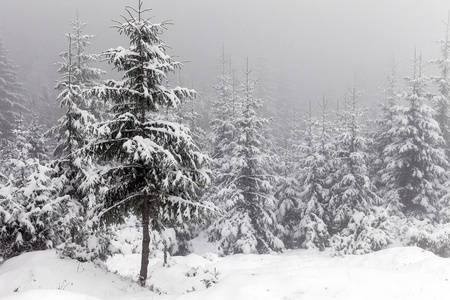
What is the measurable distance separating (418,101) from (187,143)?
2086 centimetres

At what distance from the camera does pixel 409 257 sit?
45.8 feet

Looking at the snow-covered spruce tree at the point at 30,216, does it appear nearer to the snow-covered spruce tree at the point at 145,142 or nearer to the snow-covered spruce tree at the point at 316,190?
the snow-covered spruce tree at the point at 145,142

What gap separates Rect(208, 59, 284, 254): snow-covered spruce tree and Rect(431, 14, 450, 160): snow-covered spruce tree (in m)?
14.0

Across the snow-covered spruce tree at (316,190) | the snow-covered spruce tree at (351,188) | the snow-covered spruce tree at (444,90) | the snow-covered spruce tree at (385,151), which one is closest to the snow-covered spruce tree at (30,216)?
the snow-covered spruce tree at (351,188)

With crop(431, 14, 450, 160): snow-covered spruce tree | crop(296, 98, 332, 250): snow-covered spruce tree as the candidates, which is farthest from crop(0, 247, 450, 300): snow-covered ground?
crop(431, 14, 450, 160): snow-covered spruce tree

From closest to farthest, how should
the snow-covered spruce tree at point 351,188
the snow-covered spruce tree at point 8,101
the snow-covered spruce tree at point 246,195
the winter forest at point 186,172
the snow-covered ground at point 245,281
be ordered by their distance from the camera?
the snow-covered ground at point 245,281 → the winter forest at point 186,172 → the snow-covered spruce tree at point 351,188 → the snow-covered spruce tree at point 246,195 → the snow-covered spruce tree at point 8,101

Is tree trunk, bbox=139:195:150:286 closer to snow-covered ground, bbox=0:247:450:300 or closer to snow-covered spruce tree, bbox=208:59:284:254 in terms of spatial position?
snow-covered ground, bbox=0:247:450:300

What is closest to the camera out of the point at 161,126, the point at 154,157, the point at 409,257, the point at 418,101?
the point at 154,157

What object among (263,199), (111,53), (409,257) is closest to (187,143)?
(111,53)

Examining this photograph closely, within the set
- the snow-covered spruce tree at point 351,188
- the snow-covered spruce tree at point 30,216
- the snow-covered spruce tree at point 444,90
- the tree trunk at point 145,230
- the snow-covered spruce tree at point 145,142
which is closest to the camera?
the snow-covered spruce tree at point 145,142

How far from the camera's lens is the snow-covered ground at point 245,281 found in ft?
23.8

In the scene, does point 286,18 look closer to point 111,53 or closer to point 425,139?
point 425,139

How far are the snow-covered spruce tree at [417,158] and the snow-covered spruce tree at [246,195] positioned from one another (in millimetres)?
9511

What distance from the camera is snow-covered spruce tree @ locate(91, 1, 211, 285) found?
10.6m
